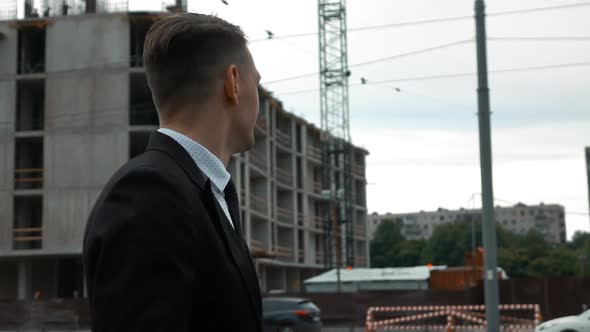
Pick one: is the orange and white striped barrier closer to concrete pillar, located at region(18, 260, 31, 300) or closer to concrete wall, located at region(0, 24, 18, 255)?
concrete pillar, located at region(18, 260, 31, 300)

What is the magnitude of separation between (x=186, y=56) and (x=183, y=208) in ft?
1.31

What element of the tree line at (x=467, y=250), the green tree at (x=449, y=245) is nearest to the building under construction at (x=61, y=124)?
the tree line at (x=467, y=250)

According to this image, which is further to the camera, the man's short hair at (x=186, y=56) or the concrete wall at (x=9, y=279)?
the concrete wall at (x=9, y=279)

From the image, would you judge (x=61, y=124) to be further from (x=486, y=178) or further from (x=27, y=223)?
(x=486, y=178)

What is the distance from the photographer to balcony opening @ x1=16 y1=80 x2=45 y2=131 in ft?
145

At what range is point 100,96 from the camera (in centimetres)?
4306

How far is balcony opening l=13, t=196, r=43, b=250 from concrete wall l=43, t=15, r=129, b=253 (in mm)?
1118

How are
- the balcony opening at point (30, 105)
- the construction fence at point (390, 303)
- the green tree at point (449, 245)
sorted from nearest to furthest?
the construction fence at point (390, 303)
the balcony opening at point (30, 105)
the green tree at point (449, 245)

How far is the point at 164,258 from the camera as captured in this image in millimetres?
1512

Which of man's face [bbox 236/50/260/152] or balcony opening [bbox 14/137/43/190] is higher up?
balcony opening [bbox 14/137/43/190]

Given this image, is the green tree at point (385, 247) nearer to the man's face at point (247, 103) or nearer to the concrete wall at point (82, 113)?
the concrete wall at point (82, 113)

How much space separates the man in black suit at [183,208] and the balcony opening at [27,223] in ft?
137

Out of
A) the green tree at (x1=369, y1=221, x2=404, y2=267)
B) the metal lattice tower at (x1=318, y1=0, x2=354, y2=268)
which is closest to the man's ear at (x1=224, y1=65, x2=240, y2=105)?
the metal lattice tower at (x1=318, y1=0, x2=354, y2=268)

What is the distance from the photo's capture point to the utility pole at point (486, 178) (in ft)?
45.9
